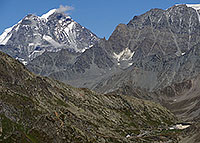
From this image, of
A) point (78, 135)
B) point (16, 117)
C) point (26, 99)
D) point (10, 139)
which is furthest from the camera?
point (26, 99)

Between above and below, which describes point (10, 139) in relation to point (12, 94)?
below

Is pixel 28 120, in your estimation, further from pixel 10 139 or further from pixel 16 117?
pixel 10 139

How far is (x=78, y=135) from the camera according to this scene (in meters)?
176

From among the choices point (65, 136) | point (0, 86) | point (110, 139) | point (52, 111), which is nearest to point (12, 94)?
point (0, 86)

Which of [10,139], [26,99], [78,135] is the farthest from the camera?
[26,99]

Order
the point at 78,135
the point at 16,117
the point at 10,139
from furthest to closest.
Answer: the point at 78,135
the point at 16,117
the point at 10,139

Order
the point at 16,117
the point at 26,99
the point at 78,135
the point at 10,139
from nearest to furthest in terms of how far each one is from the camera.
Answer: the point at 10,139 < the point at 16,117 < the point at 78,135 < the point at 26,99

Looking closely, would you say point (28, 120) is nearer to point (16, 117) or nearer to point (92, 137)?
point (16, 117)

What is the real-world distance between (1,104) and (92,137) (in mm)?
46218

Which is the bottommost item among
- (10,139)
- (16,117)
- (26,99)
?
(10,139)

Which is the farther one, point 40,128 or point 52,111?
point 52,111

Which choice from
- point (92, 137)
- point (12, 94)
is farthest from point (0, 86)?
point (92, 137)

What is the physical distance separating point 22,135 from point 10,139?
6125 millimetres

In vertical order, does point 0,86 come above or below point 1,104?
above
